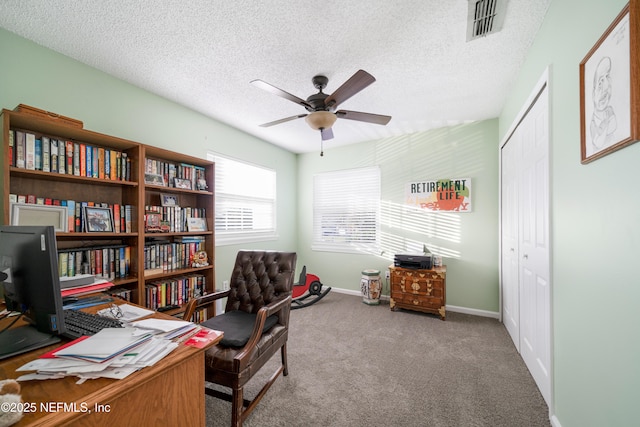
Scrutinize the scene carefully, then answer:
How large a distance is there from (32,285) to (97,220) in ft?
4.19

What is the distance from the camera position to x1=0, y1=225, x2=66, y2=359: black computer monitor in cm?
87

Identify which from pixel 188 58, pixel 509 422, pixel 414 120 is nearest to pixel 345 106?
pixel 414 120

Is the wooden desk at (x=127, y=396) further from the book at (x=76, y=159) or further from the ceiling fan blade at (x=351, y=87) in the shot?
the ceiling fan blade at (x=351, y=87)

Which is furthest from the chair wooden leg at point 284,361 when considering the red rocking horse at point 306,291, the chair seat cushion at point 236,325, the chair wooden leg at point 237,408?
the red rocking horse at point 306,291

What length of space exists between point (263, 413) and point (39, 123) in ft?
8.11

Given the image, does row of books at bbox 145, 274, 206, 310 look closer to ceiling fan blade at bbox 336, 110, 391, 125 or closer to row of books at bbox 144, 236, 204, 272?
row of books at bbox 144, 236, 204, 272

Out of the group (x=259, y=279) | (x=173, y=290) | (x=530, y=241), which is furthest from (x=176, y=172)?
(x=530, y=241)

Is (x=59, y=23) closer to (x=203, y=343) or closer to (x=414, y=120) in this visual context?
(x=203, y=343)

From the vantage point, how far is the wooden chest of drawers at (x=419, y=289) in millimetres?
3117

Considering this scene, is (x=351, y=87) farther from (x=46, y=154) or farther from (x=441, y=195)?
(x=441, y=195)

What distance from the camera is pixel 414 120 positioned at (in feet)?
10.9

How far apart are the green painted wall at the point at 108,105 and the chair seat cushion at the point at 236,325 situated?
1530 millimetres

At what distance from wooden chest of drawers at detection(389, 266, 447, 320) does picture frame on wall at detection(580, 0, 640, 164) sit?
7.42ft

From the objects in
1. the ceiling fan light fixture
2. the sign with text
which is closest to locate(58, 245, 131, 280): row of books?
the ceiling fan light fixture
